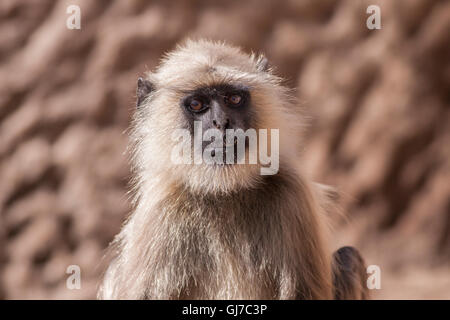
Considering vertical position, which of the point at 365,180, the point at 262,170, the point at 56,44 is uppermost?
the point at 56,44

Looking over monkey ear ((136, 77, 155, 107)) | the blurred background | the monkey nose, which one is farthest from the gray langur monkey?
the blurred background

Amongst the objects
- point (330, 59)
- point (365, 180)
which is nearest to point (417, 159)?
point (365, 180)

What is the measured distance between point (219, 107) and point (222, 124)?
0.11 m

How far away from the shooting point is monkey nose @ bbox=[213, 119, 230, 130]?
333cm

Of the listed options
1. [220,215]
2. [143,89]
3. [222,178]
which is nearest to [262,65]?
[143,89]

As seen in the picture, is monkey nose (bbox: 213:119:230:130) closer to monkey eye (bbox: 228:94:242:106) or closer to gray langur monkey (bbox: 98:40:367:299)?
gray langur monkey (bbox: 98:40:367:299)

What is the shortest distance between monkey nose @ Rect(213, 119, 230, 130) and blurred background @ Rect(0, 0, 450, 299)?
3516 mm

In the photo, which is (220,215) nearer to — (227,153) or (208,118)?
(227,153)

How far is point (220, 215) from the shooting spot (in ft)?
11.3

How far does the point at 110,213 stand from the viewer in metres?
6.88

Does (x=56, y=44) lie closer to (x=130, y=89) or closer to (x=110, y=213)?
(x=130, y=89)

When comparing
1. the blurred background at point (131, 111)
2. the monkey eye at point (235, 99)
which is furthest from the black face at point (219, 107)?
the blurred background at point (131, 111)
